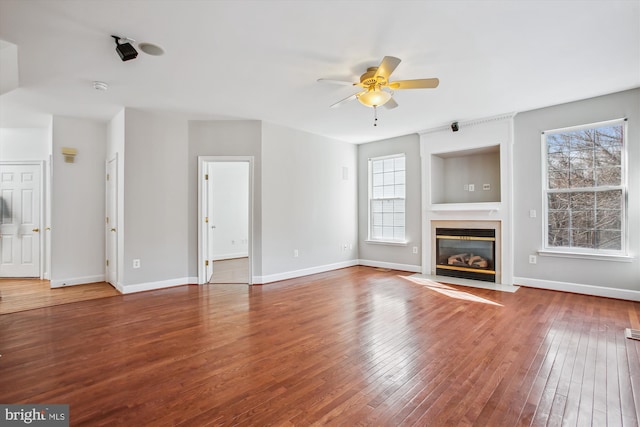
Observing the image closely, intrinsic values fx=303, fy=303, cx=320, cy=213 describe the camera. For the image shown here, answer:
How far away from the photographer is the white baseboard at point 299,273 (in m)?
4.99

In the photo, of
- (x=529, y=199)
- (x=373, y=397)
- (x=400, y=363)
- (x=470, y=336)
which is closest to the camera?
(x=373, y=397)

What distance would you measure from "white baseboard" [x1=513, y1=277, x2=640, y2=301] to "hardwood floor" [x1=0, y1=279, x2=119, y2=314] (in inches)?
244

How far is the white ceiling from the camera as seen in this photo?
2.33 meters

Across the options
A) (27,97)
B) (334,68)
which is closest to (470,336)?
(334,68)

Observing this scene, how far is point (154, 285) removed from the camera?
4.63 metres

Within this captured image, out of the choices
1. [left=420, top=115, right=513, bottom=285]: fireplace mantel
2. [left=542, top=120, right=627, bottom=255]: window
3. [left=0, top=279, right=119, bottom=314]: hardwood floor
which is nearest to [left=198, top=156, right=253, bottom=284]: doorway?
[left=0, top=279, right=119, bottom=314]: hardwood floor

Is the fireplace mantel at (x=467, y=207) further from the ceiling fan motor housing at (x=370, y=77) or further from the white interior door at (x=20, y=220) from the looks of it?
the white interior door at (x=20, y=220)

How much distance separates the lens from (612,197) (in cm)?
406

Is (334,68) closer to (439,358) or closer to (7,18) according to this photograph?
(7,18)

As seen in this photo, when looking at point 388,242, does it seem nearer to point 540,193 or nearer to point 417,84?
point 540,193

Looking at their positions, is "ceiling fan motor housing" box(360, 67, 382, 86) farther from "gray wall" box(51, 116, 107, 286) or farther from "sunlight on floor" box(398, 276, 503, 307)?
"gray wall" box(51, 116, 107, 286)

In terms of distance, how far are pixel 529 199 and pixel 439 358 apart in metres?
3.46

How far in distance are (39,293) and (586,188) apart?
7995 mm

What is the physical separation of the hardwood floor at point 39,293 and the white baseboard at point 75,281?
11 centimetres
